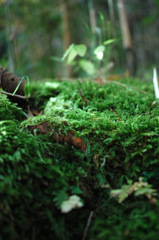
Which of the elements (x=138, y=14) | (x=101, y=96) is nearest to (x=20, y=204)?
(x=101, y=96)

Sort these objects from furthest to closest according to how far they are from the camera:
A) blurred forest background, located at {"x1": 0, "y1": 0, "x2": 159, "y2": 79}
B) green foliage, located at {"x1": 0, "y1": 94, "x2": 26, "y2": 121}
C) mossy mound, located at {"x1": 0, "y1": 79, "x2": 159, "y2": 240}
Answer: blurred forest background, located at {"x1": 0, "y1": 0, "x2": 159, "y2": 79}, green foliage, located at {"x1": 0, "y1": 94, "x2": 26, "y2": 121}, mossy mound, located at {"x1": 0, "y1": 79, "x2": 159, "y2": 240}

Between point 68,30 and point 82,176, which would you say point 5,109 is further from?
point 68,30

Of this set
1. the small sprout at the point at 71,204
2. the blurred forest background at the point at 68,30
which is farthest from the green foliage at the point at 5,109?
the blurred forest background at the point at 68,30

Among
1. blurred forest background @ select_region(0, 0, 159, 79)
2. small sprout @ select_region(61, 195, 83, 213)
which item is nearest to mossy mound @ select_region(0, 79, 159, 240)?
small sprout @ select_region(61, 195, 83, 213)

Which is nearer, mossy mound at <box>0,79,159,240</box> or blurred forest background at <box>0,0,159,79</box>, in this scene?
mossy mound at <box>0,79,159,240</box>

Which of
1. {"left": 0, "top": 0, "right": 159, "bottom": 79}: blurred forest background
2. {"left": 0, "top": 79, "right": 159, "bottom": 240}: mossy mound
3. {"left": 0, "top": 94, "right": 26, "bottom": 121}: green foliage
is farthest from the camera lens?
{"left": 0, "top": 0, "right": 159, "bottom": 79}: blurred forest background

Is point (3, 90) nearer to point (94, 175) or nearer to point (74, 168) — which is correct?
point (74, 168)

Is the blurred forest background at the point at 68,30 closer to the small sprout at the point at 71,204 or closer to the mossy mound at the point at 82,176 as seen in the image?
the mossy mound at the point at 82,176

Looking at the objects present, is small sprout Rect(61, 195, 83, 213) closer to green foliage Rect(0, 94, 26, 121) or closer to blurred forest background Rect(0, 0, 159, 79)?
green foliage Rect(0, 94, 26, 121)
